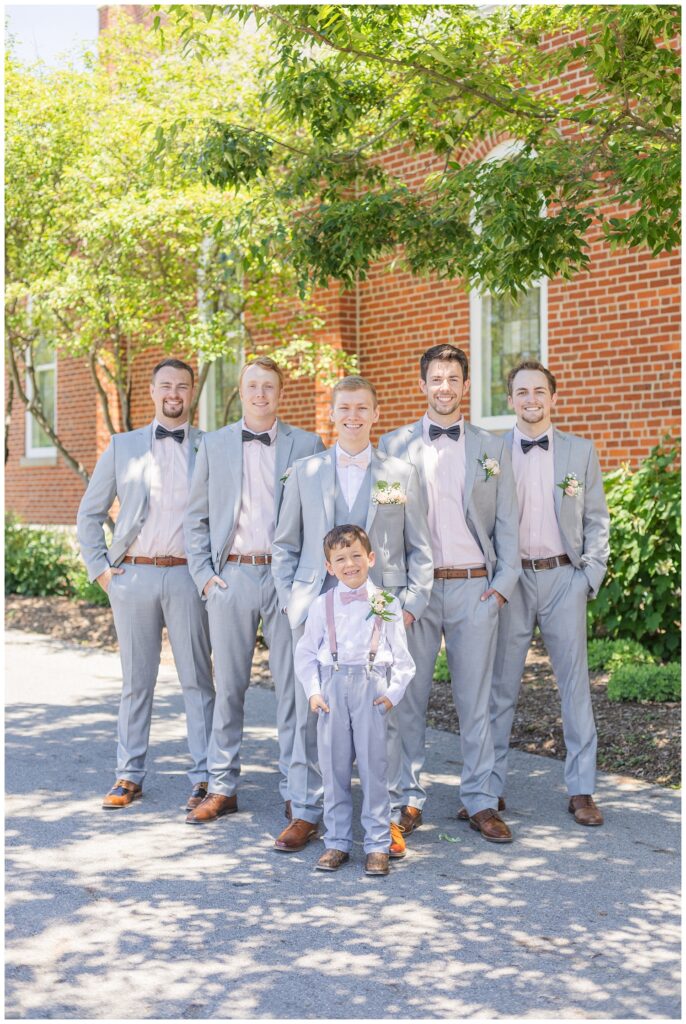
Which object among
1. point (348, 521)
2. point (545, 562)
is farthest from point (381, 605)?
point (545, 562)

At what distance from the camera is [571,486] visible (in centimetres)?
580

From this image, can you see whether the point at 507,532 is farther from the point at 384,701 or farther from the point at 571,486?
the point at 384,701

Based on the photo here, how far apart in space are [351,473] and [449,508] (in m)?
0.52

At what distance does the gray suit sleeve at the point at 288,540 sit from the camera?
5.57 metres

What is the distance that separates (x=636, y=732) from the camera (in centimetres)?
725

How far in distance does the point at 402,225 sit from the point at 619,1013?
16.3ft

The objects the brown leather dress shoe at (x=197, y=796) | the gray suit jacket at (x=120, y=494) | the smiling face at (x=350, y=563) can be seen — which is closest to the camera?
the smiling face at (x=350, y=563)

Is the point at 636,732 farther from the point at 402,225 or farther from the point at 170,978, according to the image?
the point at 170,978

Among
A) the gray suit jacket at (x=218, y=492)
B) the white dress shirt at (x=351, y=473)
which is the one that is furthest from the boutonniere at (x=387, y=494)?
the gray suit jacket at (x=218, y=492)

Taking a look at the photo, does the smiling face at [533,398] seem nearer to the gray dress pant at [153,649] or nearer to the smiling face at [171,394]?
the smiling face at [171,394]

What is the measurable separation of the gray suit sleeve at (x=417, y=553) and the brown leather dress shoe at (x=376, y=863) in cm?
109

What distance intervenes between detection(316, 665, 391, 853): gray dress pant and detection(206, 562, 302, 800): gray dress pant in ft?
2.14

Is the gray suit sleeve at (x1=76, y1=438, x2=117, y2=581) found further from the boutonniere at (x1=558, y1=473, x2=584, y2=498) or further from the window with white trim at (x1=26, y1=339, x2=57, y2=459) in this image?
the window with white trim at (x1=26, y1=339, x2=57, y2=459)

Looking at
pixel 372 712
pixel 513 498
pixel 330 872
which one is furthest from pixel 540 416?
pixel 330 872
